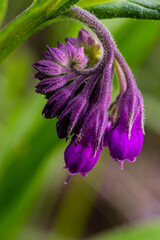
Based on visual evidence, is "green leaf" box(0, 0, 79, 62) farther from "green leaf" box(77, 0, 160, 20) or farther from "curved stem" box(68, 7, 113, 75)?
"green leaf" box(77, 0, 160, 20)

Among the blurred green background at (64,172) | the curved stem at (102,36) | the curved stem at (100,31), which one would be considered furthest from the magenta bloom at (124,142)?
the blurred green background at (64,172)

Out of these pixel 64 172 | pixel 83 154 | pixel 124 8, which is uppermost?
pixel 124 8

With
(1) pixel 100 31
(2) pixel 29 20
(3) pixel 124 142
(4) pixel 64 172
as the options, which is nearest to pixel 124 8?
A: (1) pixel 100 31

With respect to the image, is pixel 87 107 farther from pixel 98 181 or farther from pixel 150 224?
pixel 98 181

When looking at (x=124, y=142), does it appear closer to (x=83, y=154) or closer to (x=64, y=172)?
(x=83, y=154)

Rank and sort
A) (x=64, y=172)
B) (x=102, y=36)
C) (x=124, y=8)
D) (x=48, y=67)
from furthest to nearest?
(x=64, y=172) → (x=124, y=8) → (x=48, y=67) → (x=102, y=36)

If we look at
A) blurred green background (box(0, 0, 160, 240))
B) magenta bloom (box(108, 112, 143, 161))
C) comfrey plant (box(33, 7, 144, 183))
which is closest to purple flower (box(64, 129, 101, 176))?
comfrey plant (box(33, 7, 144, 183))
